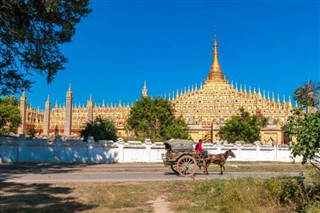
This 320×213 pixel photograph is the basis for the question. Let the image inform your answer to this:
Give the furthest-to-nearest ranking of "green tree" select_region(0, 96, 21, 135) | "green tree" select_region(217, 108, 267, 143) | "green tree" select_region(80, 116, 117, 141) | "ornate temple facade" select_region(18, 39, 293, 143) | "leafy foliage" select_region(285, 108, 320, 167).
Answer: "ornate temple facade" select_region(18, 39, 293, 143), "green tree" select_region(0, 96, 21, 135), "green tree" select_region(217, 108, 267, 143), "green tree" select_region(80, 116, 117, 141), "leafy foliage" select_region(285, 108, 320, 167)

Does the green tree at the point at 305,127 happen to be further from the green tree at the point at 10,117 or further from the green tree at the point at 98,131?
the green tree at the point at 10,117

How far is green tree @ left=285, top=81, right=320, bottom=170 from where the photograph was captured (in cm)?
856

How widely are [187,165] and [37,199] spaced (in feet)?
29.0

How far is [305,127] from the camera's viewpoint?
8.77 m

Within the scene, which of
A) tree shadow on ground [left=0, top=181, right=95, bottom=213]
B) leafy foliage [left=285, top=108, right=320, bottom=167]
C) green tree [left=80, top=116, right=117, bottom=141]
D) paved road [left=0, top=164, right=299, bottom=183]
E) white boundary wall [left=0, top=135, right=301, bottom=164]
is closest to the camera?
leafy foliage [left=285, top=108, right=320, bottom=167]

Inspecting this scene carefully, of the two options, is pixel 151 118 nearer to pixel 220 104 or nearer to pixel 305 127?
pixel 220 104

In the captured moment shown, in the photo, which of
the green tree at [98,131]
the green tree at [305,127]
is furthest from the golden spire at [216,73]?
the green tree at [305,127]

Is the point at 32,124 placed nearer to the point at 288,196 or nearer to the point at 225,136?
the point at 225,136

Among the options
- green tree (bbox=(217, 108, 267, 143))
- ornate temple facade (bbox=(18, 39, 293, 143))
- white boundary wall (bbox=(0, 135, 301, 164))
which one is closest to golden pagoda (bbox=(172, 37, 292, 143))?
ornate temple facade (bbox=(18, 39, 293, 143))

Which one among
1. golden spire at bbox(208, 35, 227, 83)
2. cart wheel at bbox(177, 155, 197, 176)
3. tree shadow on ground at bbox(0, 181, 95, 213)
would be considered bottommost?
tree shadow on ground at bbox(0, 181, 95, 213)

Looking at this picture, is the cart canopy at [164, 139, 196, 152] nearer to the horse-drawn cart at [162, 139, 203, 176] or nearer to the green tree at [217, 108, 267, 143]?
the horse-drawn cart at [162, 139, 203, 176]

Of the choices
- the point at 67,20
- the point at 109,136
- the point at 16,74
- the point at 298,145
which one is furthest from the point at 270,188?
the point at 109,136

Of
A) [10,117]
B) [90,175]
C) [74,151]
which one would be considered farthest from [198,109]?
[90,175]

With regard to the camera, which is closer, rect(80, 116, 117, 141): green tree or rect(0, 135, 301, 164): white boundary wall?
rect(0, 135, 301, 164): white boundary wall
